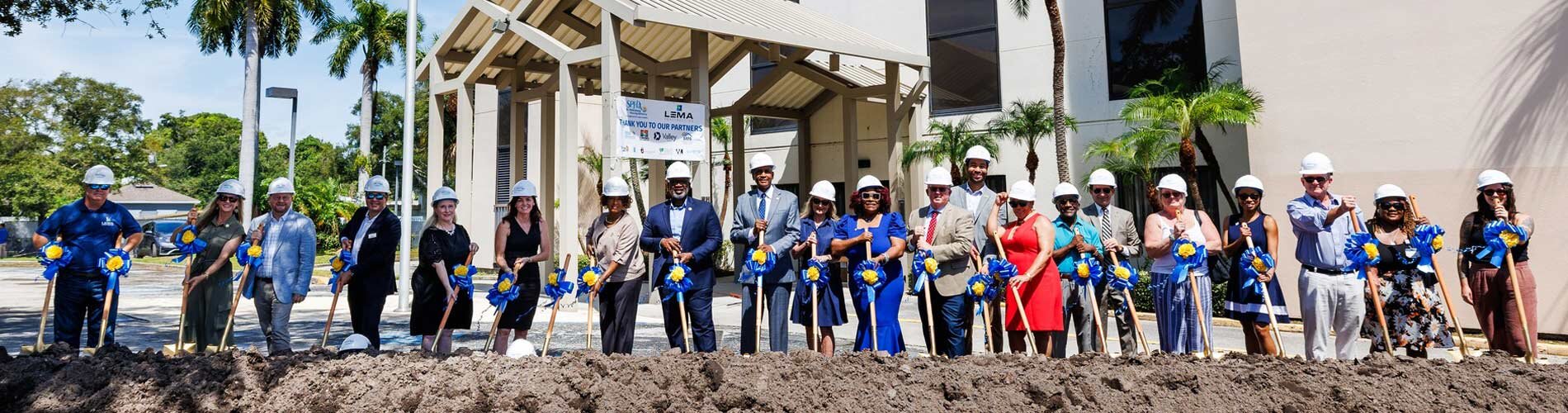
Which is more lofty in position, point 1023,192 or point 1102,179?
point 1102,179

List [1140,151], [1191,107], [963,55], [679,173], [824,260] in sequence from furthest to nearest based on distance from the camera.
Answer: [963,55] → [1140,151] → [1191,107] → [679,173] → [824,260]

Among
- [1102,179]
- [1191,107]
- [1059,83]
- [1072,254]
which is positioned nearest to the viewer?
[1072,254]

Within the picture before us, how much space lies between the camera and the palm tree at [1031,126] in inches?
587

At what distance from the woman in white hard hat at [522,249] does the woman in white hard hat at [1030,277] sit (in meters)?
3.16

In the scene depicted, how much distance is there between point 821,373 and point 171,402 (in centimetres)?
302

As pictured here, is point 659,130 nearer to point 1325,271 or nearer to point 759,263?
point 759,263

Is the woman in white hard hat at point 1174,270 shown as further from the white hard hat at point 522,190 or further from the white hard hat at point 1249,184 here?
the white hard hat at point 522,190

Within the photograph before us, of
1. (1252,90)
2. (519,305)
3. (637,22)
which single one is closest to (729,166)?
(637,22)

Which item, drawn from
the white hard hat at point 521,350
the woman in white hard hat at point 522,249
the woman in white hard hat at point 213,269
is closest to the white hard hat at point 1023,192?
the white hard hat at point 521,350

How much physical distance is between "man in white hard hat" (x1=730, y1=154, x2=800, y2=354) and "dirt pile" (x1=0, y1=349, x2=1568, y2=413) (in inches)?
59.0

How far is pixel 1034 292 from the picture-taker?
5535 mm

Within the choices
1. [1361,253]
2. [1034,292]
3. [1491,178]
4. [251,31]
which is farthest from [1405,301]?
→ [251,31]

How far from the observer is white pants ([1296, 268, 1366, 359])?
530cm

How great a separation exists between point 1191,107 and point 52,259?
12.3 metres
